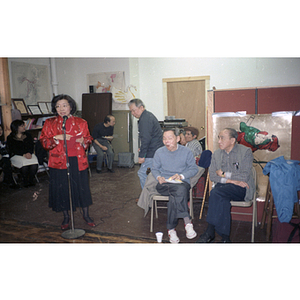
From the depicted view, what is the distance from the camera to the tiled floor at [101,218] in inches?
116

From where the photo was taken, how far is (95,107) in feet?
14.6

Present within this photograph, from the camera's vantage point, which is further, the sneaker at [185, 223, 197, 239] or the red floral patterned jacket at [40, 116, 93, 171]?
the red floral patterned jacket at [40, 116, 93, 171]

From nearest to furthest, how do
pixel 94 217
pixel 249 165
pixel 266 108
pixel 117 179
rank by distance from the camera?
1. pixel 249 165
2. pixel 266 108
3. pixel 94 217
4. pixel 117 179

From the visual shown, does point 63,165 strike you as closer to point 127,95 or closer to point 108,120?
point 108,120

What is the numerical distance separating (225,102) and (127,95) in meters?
1.90

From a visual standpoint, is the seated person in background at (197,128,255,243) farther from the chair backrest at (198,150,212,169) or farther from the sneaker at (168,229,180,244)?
the chair backrest at (198,150,212,169)

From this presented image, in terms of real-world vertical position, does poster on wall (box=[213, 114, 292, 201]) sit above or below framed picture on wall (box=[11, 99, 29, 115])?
below

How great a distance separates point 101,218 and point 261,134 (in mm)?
2170

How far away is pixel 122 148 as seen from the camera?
4570 mm

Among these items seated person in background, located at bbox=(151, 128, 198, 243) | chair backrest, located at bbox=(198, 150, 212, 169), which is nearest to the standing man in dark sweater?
seated person in background, located at bbox=(151, 128, 198, 243)

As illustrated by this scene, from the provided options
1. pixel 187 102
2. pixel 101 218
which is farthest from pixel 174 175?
pixel 187 102

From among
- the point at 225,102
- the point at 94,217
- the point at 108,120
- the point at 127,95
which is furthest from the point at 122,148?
the point at 225,102

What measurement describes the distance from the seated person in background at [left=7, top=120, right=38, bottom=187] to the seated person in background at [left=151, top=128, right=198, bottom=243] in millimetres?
2909

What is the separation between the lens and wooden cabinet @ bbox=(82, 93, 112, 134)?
429cm
